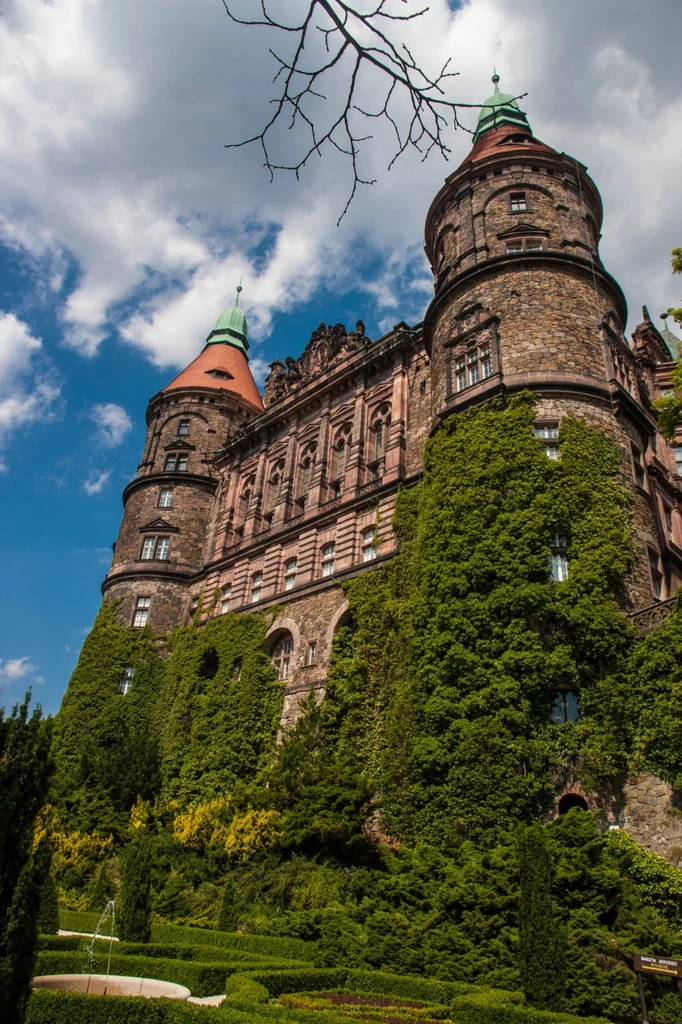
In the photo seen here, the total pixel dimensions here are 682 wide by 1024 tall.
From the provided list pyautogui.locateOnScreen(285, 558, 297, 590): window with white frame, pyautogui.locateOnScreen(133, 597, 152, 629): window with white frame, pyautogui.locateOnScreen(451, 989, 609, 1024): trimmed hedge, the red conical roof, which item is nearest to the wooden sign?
pyautogui.locateOnScreen(451, 989, 609, 1024): trimmed hedge

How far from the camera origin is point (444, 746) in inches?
681

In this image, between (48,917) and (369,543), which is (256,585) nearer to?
(369,543)

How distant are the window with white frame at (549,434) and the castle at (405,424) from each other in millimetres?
63

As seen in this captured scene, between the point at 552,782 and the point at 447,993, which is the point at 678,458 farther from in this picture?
the point at 447,993

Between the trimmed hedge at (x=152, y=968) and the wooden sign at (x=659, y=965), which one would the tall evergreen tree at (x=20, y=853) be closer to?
the trimmed hedge at (x=152, y=968)

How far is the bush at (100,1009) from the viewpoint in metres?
9.42

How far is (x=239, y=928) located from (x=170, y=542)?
76.9ft

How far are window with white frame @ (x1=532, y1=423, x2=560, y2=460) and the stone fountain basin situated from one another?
15865 millimetres

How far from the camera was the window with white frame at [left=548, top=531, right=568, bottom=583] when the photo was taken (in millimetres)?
19250

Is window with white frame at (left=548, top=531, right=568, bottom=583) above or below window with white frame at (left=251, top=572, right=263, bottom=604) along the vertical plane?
below

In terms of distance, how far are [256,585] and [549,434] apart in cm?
1625

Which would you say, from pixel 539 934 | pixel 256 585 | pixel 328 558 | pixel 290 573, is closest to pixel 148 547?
pixel 256 585

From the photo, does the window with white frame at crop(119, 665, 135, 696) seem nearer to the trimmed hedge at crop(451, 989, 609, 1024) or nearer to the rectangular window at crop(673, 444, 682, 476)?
the rectangular window at crop(673, 444, 682, 476)

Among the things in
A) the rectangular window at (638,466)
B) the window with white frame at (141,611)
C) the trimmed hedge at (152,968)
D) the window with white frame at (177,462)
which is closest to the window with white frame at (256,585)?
the window with white frame at (141,611)
